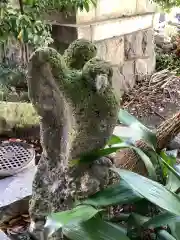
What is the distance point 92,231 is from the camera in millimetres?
830

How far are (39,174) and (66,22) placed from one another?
5.46 feet

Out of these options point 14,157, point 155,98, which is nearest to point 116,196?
point 14,157

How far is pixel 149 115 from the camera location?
9.27 feet

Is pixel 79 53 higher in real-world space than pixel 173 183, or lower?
higher

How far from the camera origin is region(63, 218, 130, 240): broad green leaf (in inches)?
32.3

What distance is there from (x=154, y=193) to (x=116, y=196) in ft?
0.33

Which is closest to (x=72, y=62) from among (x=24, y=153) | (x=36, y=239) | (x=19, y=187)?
(x=36, y=239)

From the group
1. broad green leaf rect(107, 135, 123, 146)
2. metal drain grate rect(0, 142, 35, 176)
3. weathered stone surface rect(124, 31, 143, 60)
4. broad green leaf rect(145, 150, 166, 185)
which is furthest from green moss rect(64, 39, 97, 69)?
weathered stone surface rect(124, 31, 143, 60)

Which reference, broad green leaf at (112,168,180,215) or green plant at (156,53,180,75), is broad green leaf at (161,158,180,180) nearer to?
broad green leaf at (112,168,180,215)

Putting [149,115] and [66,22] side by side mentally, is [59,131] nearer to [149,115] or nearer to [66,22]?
[66,22]

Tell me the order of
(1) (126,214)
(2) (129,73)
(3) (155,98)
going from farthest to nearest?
1. (2) (129,73)
2. (3) (155,98)
3. (1) (126,214)

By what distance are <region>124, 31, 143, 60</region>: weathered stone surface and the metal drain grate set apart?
1.51m

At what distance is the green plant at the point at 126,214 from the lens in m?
0.81

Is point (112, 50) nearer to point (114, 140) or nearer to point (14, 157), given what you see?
point (14, 157)
